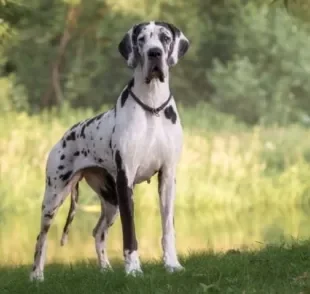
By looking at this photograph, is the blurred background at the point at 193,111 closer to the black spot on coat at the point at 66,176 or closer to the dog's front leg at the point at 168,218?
the dog's front leg at the point at 168,218

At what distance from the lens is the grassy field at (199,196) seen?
12.7 m

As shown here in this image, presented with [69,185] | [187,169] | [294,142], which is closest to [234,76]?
[294,142]

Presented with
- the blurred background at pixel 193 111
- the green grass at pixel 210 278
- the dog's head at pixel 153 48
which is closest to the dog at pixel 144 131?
the dog's head at pixel 153 48

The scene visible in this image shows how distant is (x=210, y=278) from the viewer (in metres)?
6.84

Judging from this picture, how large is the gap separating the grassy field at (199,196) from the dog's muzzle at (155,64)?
192cm

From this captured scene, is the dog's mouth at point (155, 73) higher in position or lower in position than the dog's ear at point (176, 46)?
lower

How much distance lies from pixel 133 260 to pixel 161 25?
1893mm

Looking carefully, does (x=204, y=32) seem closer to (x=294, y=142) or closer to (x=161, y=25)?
(x=294, y=142)

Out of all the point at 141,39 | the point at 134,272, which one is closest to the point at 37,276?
the point at 134,272

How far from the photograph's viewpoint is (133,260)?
706cm

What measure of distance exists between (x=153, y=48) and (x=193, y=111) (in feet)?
60.5

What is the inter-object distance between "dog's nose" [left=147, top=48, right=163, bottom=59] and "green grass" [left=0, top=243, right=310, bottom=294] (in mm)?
1688

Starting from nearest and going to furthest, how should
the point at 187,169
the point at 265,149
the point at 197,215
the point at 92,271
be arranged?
the point at 92,271 → the point at 197,215 → the point at 187,169 → the point at 265,149

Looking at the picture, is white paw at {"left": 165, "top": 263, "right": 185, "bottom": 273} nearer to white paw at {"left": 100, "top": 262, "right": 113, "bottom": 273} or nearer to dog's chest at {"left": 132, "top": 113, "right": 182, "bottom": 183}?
white paw at {"left": 100, "top": 262, "right": 113, "bottom": 273}
